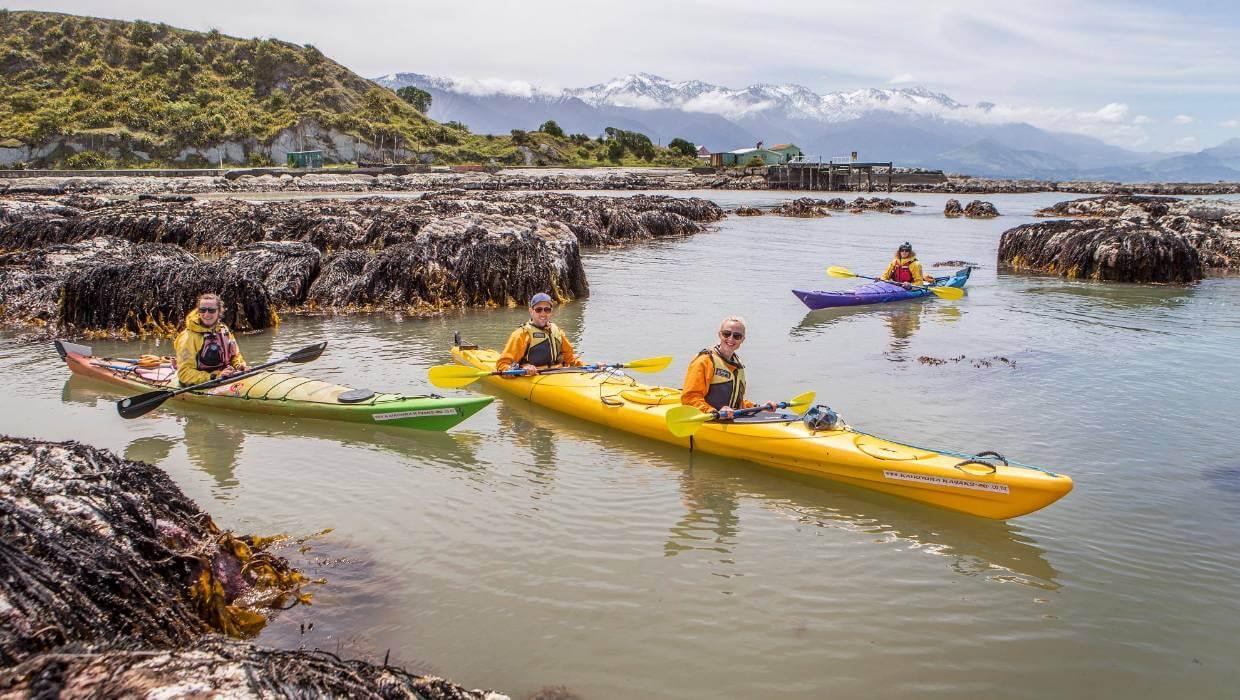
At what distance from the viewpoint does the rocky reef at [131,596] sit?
2.62 metres

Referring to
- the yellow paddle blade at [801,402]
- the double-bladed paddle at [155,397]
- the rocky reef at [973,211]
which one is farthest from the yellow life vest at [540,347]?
the rocky reef at [973,211]

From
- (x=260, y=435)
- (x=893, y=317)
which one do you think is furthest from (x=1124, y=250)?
(x=260, y=435)

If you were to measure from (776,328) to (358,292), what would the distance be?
774cm

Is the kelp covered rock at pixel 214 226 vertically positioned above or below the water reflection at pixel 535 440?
above

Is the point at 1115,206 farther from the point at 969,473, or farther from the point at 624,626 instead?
the point at 624,626

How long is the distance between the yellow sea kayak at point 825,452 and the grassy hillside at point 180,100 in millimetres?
65934

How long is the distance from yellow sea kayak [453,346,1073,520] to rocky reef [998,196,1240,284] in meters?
15.8

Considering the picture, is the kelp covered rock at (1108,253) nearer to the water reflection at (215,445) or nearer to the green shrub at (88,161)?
the water reflection at (215,445)

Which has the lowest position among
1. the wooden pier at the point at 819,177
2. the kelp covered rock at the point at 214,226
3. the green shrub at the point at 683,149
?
A: the kelp covered rock at the point at 214,226

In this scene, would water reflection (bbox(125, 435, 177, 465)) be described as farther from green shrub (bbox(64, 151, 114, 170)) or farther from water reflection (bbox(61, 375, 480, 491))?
green shrub (bbox(64, 151, 114, 170))

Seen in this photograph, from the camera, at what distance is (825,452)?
698 cm

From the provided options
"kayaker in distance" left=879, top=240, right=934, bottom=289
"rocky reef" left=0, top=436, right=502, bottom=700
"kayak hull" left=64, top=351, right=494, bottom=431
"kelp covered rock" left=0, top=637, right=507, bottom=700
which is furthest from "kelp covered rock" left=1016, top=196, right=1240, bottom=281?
"kelp covered rock" left=0, top=637, right=507, bottom=700

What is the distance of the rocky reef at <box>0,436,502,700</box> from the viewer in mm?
2617

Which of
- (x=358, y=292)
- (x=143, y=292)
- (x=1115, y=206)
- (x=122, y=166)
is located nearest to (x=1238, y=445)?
(x=358, y=292)
